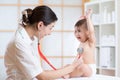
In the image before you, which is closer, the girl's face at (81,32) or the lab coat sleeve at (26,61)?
the lab coat sleeve at (26,61)

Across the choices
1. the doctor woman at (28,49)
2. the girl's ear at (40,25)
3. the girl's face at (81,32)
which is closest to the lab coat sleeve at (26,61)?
the doctor woman at (28,49)

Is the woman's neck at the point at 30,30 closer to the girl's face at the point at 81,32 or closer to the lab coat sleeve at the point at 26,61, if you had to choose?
the lab coat sleeve at the point at 26,61

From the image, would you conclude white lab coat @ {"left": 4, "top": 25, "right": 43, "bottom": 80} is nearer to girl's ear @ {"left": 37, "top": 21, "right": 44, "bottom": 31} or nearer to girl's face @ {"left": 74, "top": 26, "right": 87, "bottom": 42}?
girl's ear @ {"left": 37, "top": 21, "right": 44, "bottom": 31}

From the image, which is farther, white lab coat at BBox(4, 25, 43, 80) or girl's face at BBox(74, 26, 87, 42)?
girl's face at BBox(74, 26, 87, 42)

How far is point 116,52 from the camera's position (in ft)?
9.42

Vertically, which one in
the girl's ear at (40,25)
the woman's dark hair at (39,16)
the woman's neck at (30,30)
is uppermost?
the woman's dark hair at (39,16)

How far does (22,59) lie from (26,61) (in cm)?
2

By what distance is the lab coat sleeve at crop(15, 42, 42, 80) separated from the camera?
4.09 ft

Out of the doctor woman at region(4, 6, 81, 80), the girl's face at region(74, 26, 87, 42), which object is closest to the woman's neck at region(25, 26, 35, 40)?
the doctor woman at region(4, 6, 81, 80)

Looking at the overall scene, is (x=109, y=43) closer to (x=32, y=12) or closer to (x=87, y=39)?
(x=87, y=39)

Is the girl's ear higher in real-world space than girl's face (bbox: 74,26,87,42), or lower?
higher

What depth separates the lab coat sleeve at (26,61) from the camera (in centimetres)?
125

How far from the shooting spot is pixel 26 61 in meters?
1.26

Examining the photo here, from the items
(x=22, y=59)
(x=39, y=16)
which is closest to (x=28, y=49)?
(x=22, y=59)
